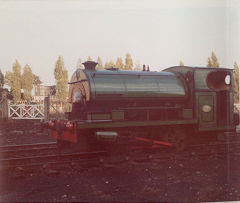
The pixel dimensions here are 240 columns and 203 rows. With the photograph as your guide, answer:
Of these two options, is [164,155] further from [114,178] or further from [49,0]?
[49,0]

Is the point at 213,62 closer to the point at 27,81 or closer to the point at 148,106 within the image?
the point at 148,106

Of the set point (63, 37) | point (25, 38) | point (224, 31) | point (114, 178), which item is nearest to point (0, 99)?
point (25, 38)

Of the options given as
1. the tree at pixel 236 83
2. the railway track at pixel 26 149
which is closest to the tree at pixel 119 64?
the tree at pixel 236 83

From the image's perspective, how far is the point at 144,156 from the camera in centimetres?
577

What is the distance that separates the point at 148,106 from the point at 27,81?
8.32ft

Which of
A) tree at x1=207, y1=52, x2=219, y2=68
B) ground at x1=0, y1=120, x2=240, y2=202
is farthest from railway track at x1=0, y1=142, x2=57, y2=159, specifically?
tree at x1=207, y1=52, x2=219, y2=68

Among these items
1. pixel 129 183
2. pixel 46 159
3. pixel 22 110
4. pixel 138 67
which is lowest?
pixel 129 183

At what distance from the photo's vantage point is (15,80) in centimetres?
470

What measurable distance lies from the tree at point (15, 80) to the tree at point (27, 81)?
0.07m

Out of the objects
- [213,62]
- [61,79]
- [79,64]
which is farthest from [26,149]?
[213,62]

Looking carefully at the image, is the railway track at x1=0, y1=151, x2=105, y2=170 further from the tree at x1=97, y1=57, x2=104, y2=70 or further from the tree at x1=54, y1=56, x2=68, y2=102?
the tree at x1=97, y1=57, x2=104, y2=70

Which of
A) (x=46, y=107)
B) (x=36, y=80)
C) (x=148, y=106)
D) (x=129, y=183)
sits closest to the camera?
(x=129, y=183)

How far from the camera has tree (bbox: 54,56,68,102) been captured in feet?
15.8

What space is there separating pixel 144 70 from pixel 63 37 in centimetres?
172
